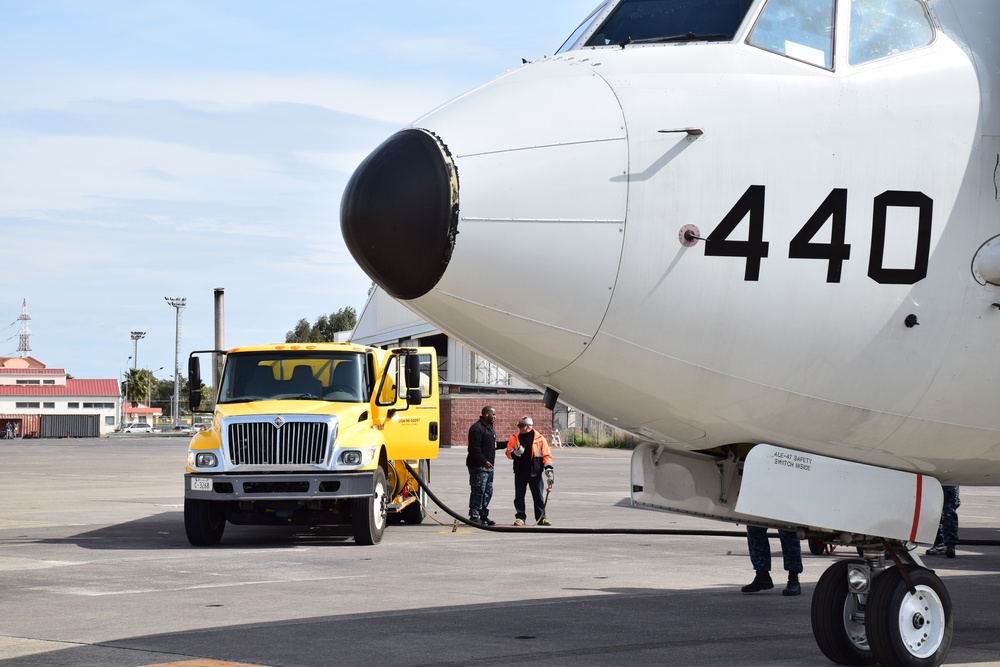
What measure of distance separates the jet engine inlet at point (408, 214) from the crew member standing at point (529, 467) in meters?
13.5

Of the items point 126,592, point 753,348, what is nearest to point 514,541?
point 126,592

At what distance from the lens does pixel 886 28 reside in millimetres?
6633

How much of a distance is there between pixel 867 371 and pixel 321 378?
469 inches

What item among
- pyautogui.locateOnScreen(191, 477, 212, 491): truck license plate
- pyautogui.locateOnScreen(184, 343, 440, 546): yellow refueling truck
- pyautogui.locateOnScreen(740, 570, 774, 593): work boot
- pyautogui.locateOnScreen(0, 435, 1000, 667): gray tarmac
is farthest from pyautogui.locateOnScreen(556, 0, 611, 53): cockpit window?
pyautogui.locateOnScreen(191, 477, 212, 491): truck license plate

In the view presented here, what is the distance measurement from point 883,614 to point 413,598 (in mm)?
5305

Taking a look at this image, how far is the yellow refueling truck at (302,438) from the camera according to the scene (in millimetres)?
16266

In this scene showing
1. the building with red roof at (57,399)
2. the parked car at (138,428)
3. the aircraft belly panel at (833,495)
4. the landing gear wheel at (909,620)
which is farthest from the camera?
the parked car at (138,428)

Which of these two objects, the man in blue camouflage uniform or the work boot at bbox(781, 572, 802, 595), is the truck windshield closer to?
the man in blue camouflage uniform

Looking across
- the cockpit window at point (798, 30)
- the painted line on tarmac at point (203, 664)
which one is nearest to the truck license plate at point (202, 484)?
the painted line on tarmac at point (203, 664)

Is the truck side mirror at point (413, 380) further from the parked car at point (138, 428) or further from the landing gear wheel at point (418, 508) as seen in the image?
the parked car at point (138, 428)

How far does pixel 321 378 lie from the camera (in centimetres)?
1756

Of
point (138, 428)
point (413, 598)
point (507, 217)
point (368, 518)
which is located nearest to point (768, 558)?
point (413, 598)

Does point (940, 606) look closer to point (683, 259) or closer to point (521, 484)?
point (683, 259)

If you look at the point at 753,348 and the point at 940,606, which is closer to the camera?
the point at 753,348
